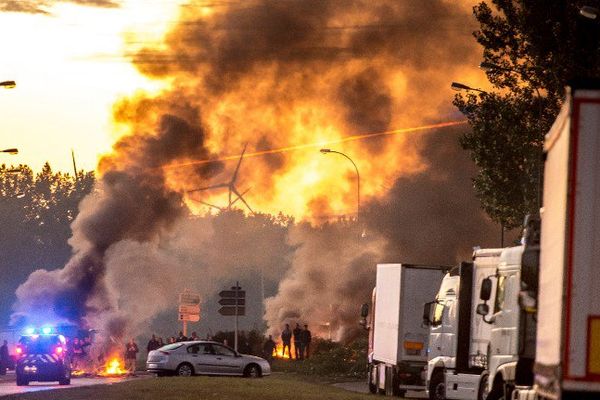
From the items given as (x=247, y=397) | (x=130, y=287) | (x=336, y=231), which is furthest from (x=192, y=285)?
(x=247, y=397)

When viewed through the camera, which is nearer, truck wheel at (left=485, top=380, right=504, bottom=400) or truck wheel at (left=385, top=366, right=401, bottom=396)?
truck wheel at (left=485, top=380, right=504, bottom=400)

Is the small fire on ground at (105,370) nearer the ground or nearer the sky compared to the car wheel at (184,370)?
nearer the ground

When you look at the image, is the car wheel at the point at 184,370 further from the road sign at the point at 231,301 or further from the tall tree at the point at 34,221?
the tall tree at the point at 34,221

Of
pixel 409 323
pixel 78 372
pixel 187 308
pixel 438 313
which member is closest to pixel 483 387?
pixel 438 313

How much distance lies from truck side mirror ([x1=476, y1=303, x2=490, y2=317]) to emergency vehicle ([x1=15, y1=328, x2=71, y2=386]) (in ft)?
65.1

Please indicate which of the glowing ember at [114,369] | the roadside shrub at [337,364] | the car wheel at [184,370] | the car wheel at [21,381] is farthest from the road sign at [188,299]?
the car wheel at [21,381]

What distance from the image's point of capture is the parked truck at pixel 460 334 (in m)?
24.3

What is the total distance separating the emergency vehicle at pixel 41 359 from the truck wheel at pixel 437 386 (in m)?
15.0

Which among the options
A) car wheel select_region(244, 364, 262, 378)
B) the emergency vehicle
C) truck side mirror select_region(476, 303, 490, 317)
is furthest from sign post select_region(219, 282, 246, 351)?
truck side mirror select_region(476, 303, 490, 317)

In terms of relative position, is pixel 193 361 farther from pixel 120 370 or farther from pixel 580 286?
pixel 580 286

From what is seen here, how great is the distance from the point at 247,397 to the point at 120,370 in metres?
30.8

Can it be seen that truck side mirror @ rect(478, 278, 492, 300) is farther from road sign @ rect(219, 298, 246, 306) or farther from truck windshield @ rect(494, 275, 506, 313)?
road sign @ rect(219, 298, 246, 306)

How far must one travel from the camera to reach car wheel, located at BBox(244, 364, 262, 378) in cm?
4466

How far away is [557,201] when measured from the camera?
13.4m
